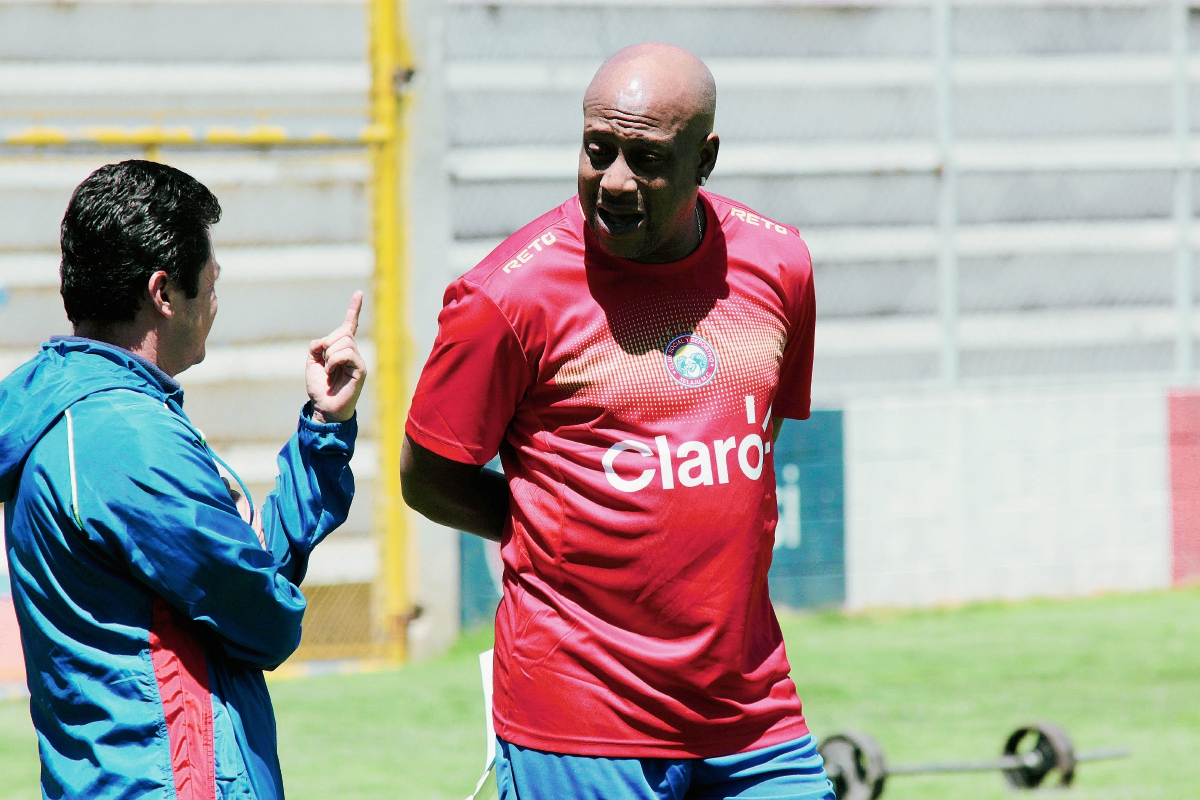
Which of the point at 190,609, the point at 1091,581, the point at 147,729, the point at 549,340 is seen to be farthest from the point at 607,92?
the point at 1091,581

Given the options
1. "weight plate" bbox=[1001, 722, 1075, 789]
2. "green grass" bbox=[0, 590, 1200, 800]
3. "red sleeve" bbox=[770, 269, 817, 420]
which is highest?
"red sleeve" bbox=[770, 269, 817, 420]

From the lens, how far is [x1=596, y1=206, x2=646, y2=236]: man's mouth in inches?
→ 93.0

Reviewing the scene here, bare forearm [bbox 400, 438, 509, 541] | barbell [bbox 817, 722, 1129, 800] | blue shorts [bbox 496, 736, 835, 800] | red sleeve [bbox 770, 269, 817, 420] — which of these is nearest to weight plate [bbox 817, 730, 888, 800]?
barbell [bbox 817, 722, 1129, 800]

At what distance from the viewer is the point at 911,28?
802cm

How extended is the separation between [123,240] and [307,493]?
48 centimetres

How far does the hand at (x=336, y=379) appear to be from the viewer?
7.52 feet

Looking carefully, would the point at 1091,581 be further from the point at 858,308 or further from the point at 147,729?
the point at 147,729

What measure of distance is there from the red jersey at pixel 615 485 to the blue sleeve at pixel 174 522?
462 mm

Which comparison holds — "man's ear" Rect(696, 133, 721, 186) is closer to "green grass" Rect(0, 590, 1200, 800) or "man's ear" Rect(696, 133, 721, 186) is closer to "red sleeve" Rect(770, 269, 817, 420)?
"red sleeve" Rect(770, 269, 817, 420)

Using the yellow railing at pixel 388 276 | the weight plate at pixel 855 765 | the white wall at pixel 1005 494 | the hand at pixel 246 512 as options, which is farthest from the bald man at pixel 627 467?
the white wall at pixel 1005 494

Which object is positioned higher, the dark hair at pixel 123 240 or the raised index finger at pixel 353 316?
the dark hair at pixel 123 240

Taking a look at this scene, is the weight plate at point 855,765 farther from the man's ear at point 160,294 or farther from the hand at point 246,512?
the man's ear at point 160,294

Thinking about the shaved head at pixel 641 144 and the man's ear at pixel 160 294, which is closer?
the man's ear at pixel 160 294

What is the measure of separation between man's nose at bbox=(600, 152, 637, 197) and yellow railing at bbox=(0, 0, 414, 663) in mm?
4862
